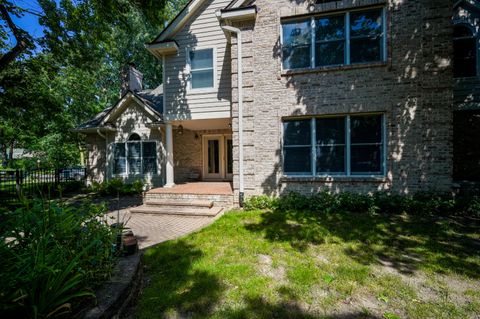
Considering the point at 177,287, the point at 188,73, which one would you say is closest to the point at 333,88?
the point at 188,73

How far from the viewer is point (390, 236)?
15.8 feet

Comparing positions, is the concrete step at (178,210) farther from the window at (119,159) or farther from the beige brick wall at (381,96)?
the window at (119,159)

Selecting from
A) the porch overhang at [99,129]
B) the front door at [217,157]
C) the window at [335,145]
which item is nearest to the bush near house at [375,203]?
the window at [335,145]

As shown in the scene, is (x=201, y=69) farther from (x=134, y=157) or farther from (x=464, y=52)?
(x=464, y=52)

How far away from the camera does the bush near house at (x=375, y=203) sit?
6094mm

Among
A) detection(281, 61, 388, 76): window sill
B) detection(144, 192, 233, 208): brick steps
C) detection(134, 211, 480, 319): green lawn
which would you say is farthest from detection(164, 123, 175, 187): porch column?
detection(281, 61, 388, 76): window sill

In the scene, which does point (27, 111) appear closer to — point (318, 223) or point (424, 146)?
point (318, 223)

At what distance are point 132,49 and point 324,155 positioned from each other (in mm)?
26108

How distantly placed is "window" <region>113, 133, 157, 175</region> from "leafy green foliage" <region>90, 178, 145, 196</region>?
637 millimetres

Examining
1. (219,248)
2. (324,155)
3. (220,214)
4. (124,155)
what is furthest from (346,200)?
(124,155)

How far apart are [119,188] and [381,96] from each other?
11472 millimetres

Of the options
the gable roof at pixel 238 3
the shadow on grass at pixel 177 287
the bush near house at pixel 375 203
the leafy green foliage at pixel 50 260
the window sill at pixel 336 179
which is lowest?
the shadow on grass at pixel 177 287

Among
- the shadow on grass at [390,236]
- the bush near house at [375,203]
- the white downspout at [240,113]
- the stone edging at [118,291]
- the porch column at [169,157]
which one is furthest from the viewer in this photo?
the porch column at [169,157]

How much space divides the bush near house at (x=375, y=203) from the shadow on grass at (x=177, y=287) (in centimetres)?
353
